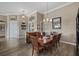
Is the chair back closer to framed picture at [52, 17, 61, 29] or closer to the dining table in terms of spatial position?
the dining table

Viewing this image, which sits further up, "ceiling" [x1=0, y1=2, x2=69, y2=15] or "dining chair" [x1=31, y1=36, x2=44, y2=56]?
"ceiling" [x1=0, y1=2, x2=69, y2=15]

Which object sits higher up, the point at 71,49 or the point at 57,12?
the point at 57,12

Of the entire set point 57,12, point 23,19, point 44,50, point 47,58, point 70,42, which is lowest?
point 47,58

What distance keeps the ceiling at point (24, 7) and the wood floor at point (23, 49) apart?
0.78m

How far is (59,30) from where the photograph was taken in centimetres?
273

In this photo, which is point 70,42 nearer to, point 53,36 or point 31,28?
point 53,36

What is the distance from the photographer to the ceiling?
8.74 feet

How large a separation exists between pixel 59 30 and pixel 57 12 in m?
0.50

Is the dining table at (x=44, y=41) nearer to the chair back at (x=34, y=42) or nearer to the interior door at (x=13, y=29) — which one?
the chair back at (x=34, y=42)

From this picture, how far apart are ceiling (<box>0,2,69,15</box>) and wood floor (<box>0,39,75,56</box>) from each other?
0.78 m

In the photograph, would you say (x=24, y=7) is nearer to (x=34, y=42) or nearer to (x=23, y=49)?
(x=34, y=42)

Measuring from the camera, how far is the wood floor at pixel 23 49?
2.65 metres

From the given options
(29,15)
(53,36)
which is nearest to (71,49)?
(53,36)

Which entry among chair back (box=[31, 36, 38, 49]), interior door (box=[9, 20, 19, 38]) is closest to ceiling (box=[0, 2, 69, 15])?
interior door (box=[9, 20, 19, 38])
